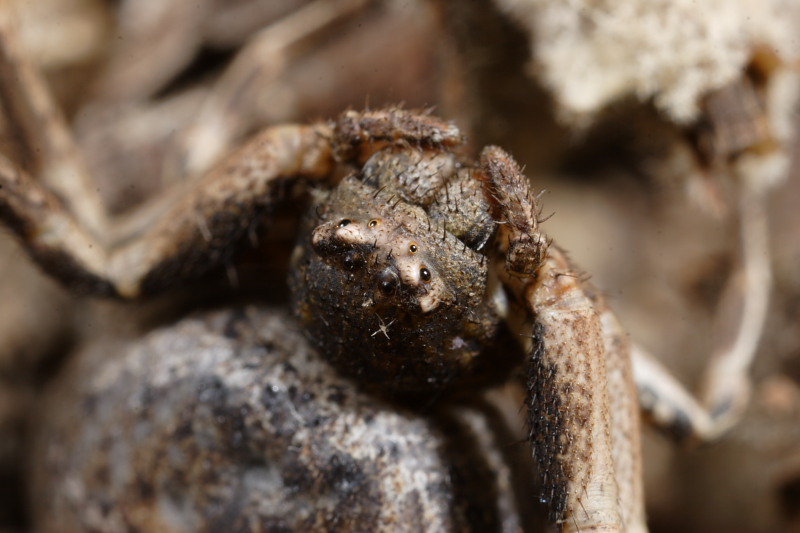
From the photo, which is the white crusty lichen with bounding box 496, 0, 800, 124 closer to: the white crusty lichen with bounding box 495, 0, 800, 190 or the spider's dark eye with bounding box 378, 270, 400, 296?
the white crusty lichen with bounding box 495, 0, 800, 190

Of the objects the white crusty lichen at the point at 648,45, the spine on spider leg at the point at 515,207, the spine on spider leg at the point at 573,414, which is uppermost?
the white crusty lichen at the point at 648,45

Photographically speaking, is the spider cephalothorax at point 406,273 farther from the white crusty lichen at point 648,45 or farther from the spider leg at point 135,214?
the white crusty lichen at point 648,45

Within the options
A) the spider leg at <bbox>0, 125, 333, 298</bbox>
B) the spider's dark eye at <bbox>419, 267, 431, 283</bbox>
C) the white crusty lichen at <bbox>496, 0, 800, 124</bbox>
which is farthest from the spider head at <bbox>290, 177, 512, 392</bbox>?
the white crusty lichen at <bbox>496, 0, 800, 124</bbox>

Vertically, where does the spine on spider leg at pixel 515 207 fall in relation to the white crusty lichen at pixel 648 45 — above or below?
below

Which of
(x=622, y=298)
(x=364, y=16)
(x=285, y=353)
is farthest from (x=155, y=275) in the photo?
(x=622, y=298)

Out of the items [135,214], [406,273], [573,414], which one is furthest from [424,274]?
[135,214]

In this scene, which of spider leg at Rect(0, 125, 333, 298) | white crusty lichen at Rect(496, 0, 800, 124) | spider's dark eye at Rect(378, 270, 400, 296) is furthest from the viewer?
white crusty lichen at Rect(496, 0, 800, 124)

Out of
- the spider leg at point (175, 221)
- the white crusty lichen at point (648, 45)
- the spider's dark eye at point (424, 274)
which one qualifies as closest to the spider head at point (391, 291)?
the spider's dark eye at point (424, 274)
